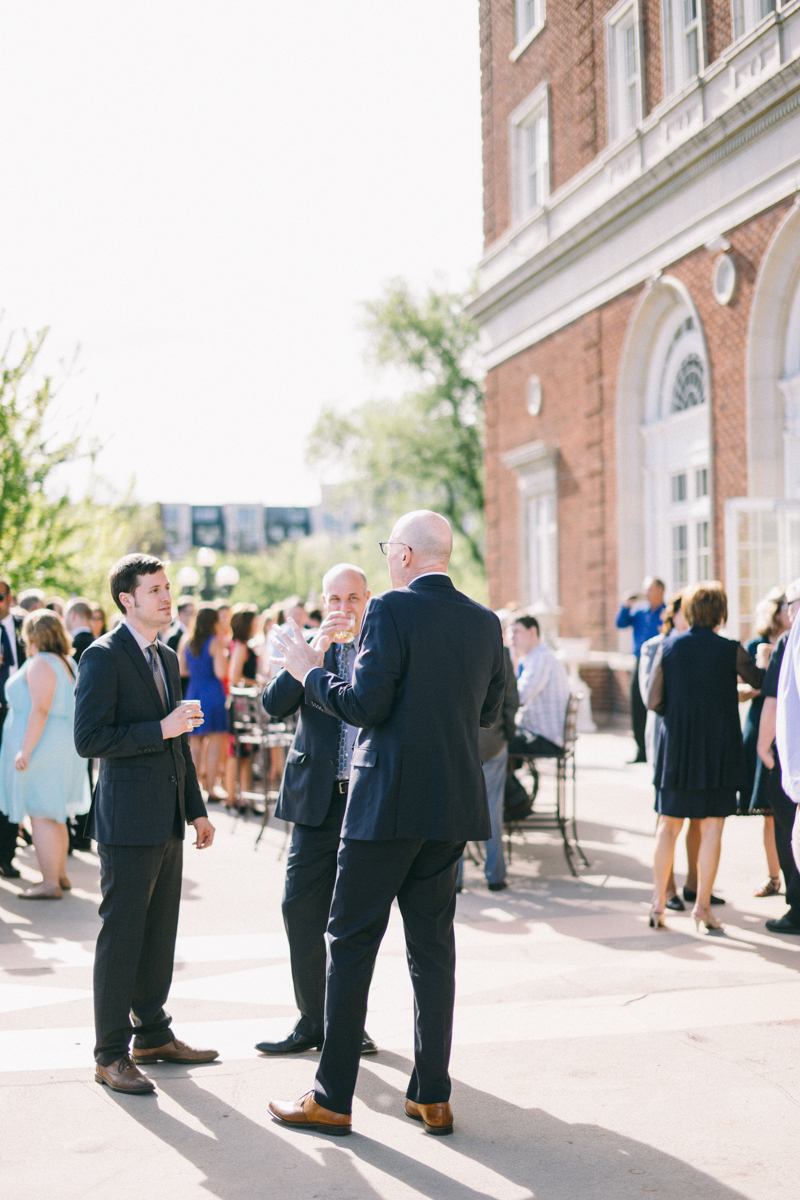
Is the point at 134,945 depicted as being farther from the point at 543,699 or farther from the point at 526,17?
the point at 526,17

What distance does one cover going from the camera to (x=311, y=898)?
4.86 m

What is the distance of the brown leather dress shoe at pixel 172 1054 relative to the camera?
15.6 ft

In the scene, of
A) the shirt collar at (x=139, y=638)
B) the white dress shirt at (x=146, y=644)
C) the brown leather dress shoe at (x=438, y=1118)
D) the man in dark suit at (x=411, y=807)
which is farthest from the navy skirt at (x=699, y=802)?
the shirt collar at (x=139, y=638)

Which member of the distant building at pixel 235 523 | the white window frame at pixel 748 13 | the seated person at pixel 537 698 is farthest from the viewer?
the distant building at pixel 235 523

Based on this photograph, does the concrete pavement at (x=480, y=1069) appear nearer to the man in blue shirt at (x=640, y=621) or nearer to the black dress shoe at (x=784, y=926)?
the black dress shoe at (x=784, y=926)

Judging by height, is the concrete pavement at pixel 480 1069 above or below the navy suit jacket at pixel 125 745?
below

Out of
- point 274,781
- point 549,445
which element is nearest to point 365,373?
point 549,445

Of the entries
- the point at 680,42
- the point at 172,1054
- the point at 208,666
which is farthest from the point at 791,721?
the point at 680,42

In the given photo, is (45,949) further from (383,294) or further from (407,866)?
(383,294)

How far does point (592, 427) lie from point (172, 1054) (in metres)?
16.7

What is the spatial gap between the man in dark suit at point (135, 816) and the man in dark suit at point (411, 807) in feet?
2.48

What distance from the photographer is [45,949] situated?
21.6ft

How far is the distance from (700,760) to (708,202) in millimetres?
11459

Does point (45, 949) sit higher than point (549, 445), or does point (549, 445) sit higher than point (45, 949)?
point (549, 445)
